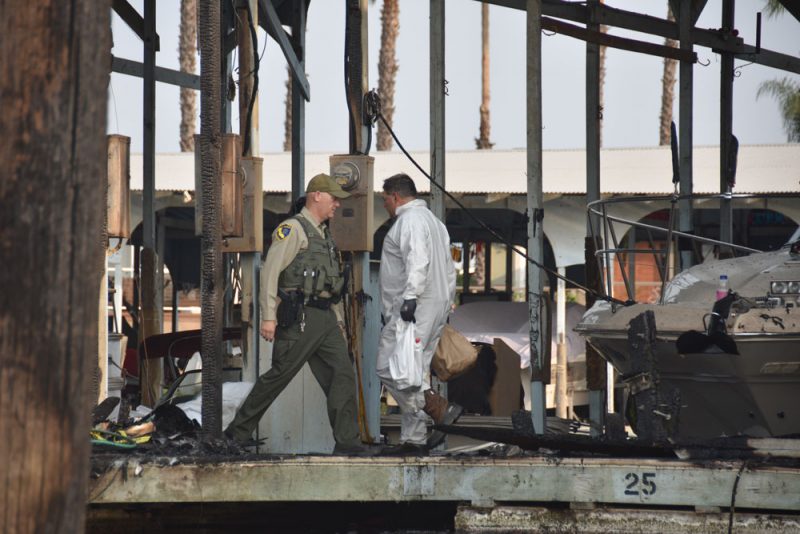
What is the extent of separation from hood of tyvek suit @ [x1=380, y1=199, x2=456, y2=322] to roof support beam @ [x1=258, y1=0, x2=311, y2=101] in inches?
78.0

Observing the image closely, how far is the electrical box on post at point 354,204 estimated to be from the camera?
842 cm

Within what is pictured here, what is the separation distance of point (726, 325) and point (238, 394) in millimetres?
3300

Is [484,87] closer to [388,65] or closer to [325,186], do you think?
[388,65]

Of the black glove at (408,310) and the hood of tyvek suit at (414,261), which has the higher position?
the hood of tyvek suit at (414,261)

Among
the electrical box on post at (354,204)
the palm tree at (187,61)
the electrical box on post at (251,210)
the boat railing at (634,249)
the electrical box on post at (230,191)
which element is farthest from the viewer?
the palm tree at (187,61)

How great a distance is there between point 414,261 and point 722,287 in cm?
194

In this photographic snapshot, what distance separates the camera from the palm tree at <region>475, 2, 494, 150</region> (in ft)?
121

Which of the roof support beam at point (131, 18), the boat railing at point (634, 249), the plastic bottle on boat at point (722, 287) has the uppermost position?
the roof support beam at point (131, 18)

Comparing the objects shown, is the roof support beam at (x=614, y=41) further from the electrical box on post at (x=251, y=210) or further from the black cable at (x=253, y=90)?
the electrical box on post at (x=251, y=210)

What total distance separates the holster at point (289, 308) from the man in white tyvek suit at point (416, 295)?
0.68m

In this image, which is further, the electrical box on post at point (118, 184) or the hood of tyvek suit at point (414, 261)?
the electrical box on post at point (118, 184)

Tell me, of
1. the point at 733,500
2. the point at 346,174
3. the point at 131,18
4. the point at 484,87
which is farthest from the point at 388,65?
the point at 733,500

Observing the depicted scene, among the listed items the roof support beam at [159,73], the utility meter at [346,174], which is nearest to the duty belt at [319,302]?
the utility meter at [346,174]

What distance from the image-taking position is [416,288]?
7.68 meters
